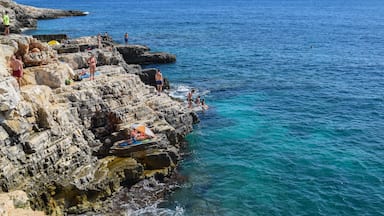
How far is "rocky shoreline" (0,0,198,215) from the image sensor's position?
25.2 m

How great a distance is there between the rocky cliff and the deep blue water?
3159 millimetres

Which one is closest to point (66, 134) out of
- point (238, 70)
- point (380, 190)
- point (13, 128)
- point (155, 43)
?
point (13, 128)

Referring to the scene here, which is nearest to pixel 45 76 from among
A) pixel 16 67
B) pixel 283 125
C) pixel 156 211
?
pixel 16 67

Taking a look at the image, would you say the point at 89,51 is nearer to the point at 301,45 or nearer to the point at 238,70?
the point at 238,70

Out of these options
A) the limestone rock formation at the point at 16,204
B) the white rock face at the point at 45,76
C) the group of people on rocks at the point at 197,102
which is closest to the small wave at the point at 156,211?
the limestone rock formation at the point at 16,204

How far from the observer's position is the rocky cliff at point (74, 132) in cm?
2528

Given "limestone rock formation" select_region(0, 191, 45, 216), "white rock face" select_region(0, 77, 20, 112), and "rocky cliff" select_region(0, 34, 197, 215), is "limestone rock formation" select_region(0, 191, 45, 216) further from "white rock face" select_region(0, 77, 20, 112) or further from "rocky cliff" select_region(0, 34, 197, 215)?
"white rock face" select_region(0, 77, 20, 112)

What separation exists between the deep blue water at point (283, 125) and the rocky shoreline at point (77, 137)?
9.40 ft

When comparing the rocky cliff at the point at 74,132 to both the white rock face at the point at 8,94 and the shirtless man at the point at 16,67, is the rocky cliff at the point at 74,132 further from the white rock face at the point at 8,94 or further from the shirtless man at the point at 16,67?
the shirtless man at the point at 16,67

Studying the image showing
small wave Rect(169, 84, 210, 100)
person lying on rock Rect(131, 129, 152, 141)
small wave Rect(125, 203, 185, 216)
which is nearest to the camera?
small wave Rect(125, 203, 185, 216)

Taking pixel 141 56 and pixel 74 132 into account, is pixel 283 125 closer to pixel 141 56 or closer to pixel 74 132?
pixel 74 132

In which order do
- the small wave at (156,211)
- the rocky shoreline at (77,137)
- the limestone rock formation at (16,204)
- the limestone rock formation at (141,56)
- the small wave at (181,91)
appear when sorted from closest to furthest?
the limestone rock formation at (16,204) → the rocky shoreline at (77,137) → the small wave at (156,211) → the small wave at (181,91) → the limestone rock formation at (141,56)

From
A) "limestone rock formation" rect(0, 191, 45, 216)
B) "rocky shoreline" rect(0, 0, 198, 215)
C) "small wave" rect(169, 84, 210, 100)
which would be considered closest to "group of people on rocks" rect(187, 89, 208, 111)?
"small wave" rect(169, 84, 210, 100)

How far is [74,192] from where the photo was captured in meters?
26.4
